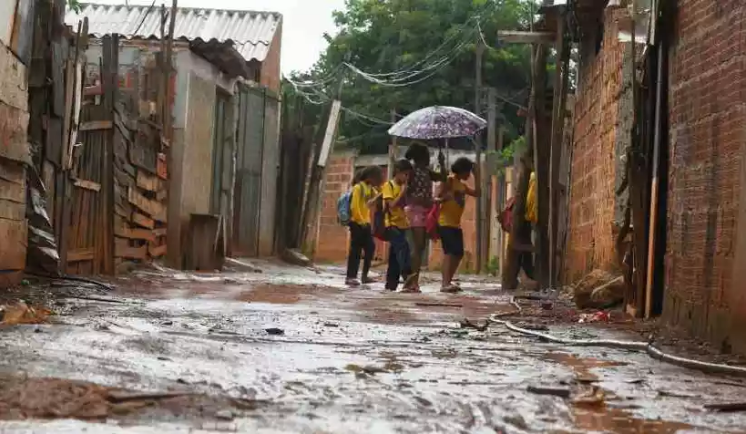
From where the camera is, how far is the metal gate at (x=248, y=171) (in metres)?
19.4

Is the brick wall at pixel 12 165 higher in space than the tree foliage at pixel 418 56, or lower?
lower

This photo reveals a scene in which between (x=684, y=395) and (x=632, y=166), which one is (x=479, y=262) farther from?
(x=684, y=395)

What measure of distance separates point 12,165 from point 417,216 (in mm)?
5108

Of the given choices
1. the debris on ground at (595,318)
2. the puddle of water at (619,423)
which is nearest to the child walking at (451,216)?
the debris on ground at (595,318)

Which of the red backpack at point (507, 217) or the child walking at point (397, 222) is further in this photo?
the red backpack at point (507, 217)

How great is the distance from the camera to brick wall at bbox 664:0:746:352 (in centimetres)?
513

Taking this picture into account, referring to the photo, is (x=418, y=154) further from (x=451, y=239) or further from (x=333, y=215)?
(x=333, y=215)

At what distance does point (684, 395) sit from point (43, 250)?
6.01 metres

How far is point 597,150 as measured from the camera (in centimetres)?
1034

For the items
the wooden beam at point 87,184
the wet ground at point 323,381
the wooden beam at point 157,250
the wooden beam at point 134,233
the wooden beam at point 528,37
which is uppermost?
the wooden beam at point 528,37

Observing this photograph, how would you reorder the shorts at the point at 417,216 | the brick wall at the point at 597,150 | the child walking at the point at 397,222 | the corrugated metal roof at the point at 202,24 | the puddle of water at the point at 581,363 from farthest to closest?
the corrugated metal roof at the point at 202,24, the child walking at the point at 397,222, the shorts at the point at 417,216, the brick wall at the point at 597,150, the puddle of water at the point at 581,363

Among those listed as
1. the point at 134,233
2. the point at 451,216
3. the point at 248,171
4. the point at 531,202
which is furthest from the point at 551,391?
the point at 248,171

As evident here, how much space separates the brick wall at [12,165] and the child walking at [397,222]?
482 centimetres

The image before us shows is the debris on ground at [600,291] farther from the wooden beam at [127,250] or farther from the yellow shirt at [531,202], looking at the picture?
the wooden beam at [127,250]
